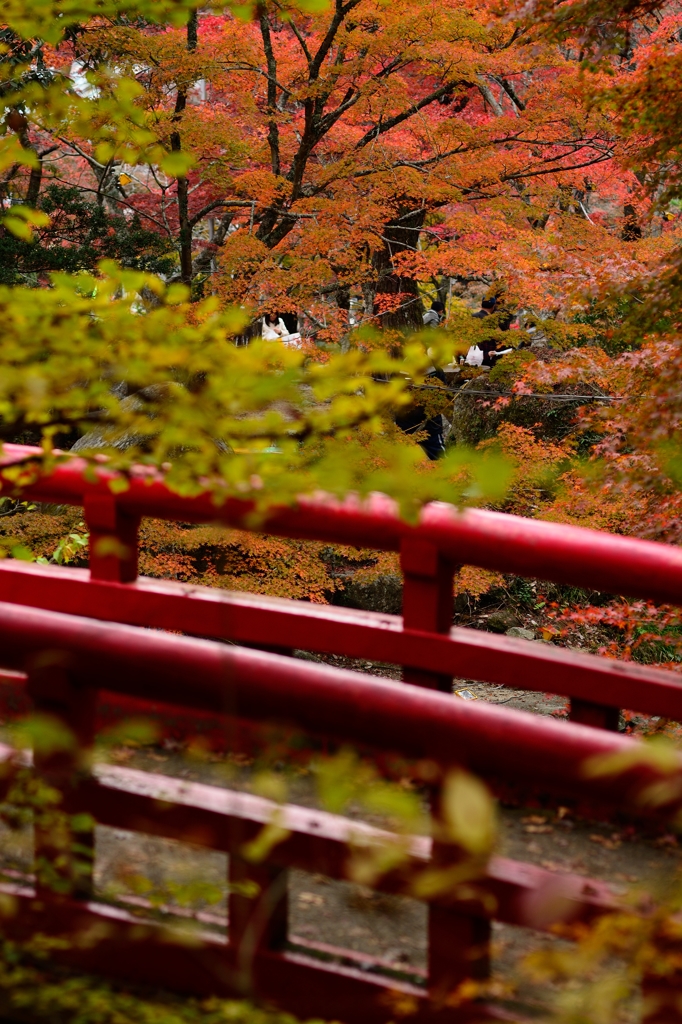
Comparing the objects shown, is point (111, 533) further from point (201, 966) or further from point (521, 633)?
point (521, 633)

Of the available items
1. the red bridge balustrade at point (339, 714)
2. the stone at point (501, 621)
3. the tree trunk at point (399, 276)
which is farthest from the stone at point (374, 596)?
the red bridge balustrade at point (339, 714)

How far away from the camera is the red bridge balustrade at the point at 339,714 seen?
4.89 ft

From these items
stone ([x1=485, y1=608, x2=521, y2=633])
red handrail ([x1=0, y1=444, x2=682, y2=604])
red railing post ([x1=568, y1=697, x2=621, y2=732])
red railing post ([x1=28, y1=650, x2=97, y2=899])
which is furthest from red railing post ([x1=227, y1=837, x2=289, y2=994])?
stone ([x1=485, y1=608, x2=521, y2=633])

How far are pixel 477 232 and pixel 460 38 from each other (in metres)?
1.61

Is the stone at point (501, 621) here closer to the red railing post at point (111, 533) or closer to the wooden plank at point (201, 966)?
the red railing post at point (111, 533)

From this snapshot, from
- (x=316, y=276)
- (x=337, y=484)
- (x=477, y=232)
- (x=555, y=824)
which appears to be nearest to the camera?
(x=337, y=484)

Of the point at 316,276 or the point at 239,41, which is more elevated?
the point at 239,41

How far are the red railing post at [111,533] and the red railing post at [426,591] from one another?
32.8 inches

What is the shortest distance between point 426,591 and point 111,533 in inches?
37.6

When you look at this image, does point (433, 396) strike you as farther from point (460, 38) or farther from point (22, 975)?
point (22, 975)

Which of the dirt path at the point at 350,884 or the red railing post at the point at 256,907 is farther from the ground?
the red railing post at the point at 256,907

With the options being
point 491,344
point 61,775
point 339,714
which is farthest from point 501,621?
point 339,714

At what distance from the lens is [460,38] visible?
339 inches

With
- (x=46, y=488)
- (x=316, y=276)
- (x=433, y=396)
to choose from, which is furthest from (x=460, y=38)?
(x=46, y=488)
